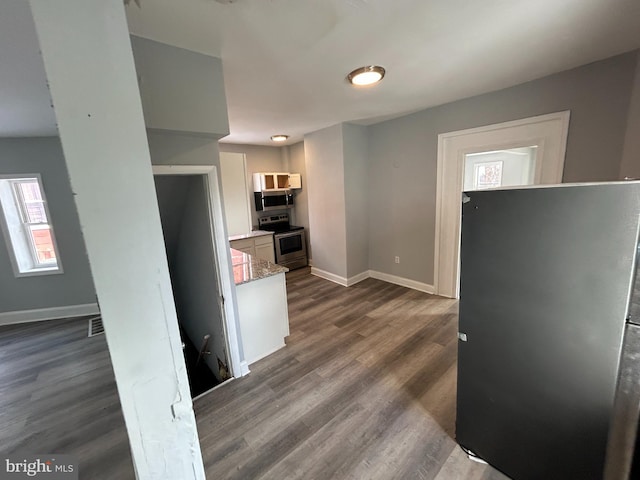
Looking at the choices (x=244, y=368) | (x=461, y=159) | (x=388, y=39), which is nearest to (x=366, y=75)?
(x=388, y=39)

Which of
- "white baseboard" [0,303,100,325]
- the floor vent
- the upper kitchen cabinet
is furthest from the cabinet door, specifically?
the upper kitchen cabinet

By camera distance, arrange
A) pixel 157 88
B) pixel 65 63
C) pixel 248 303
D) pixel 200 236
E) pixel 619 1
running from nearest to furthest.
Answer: pixel 65 63
pixel 619 1
pixel 157 88
pixel 200 236
pixel 248 303

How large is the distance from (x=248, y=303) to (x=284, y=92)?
6.63 ft

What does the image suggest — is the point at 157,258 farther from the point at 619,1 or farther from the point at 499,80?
the point at 499,80

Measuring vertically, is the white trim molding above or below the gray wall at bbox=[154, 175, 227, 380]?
below

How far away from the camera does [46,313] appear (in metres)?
3.52

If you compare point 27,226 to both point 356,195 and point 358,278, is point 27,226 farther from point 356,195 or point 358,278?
point 358,278

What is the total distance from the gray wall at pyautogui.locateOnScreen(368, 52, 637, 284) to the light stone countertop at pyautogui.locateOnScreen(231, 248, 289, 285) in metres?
2.00

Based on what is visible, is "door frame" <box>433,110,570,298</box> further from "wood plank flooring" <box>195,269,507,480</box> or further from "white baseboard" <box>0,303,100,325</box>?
"white baseboard" <box>0,303,100,325</box>

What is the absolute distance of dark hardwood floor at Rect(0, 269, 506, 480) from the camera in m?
1.52

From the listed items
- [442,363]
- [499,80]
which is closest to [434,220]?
[499,80]

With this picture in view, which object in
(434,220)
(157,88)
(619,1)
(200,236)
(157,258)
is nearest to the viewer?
(157,258)

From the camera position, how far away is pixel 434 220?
135 inches

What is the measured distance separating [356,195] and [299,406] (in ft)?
9.79
